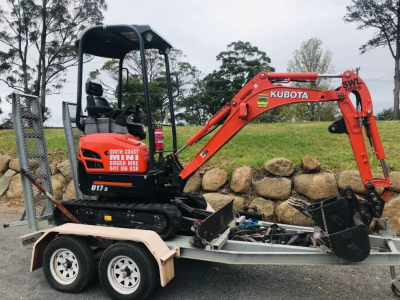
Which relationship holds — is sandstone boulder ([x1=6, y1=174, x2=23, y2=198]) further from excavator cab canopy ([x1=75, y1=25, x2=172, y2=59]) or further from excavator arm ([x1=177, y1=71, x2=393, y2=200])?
excavator arm ([x1=177, y1=71, x2=393, y2=200])

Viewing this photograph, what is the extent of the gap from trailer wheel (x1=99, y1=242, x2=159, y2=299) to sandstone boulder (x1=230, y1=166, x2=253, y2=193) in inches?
136

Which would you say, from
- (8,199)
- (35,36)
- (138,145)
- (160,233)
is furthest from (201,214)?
(35,36)

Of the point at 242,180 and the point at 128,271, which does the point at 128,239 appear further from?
the point at 242,180

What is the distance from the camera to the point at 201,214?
5211mm

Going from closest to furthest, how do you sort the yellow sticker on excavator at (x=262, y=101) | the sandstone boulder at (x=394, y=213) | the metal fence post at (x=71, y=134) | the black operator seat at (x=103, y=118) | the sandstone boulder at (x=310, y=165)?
the yellow sticker on excavator at (x=262, y=101), the black operator seat at (x=103, y=118), the metal fence post at (x=71, y=134), the sandstone boulder at (x=394, y=213), the sandstone boulder at (x=310, y=165)

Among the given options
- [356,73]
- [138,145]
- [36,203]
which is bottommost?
[36,203]

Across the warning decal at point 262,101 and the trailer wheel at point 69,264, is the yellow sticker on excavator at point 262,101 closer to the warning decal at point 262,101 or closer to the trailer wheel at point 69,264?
the warning decal at point 262,101

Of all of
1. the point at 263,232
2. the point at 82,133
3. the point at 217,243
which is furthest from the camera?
the point at 82,133

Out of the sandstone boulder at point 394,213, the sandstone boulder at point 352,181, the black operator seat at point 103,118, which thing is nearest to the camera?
the black operator seat at point 103,118

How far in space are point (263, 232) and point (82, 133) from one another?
10.2ft

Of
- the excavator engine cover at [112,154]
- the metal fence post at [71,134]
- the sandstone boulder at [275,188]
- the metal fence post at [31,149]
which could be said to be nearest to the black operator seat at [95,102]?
the excavator engine cover at [112,154]

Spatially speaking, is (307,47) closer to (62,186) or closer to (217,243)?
(62,186)

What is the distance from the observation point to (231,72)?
35562mm

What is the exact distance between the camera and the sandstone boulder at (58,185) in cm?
914
